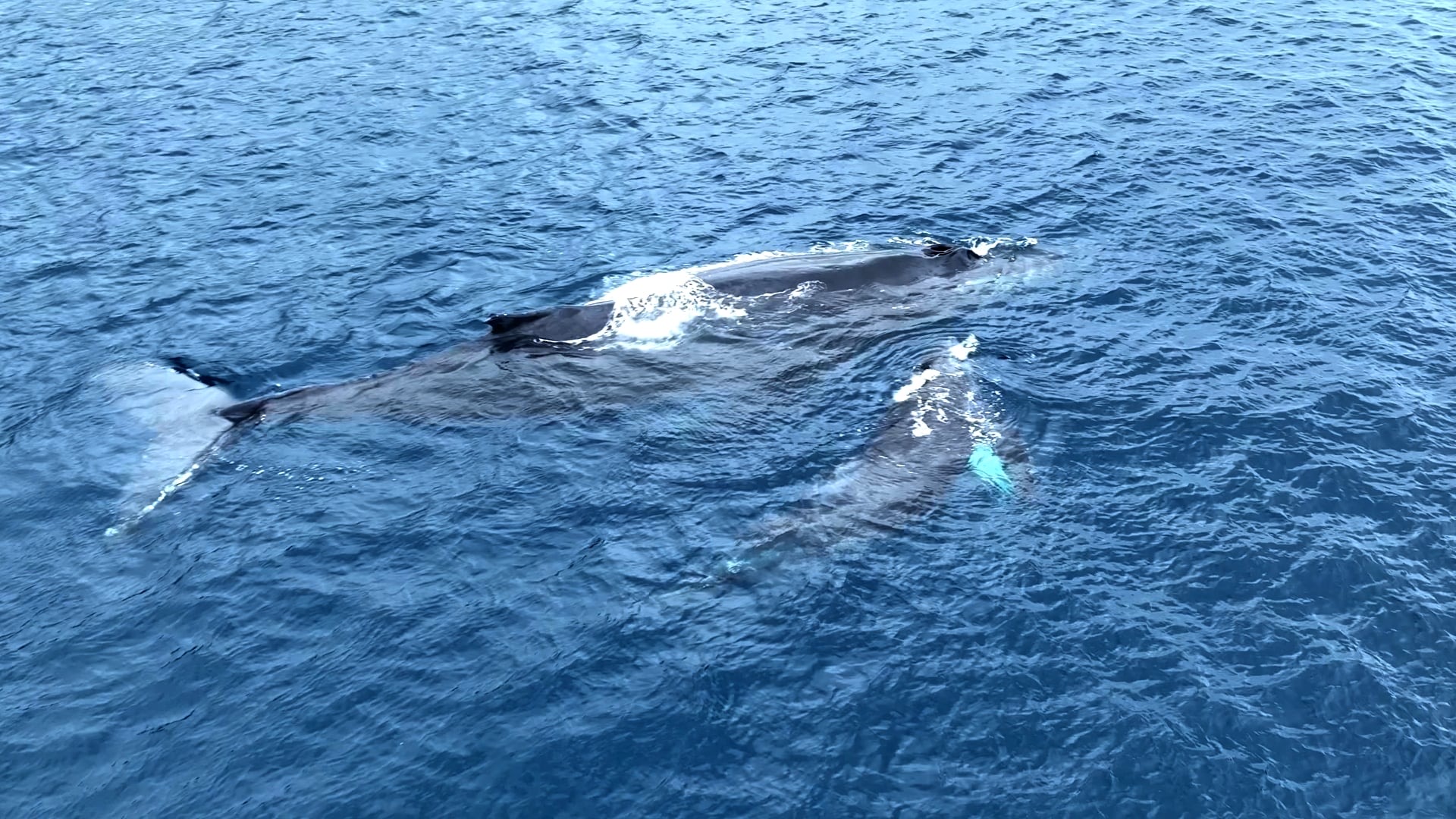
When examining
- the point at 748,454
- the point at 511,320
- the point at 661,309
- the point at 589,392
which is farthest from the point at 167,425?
the point at 748,454

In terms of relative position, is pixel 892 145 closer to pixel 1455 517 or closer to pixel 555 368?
pixel 555 368

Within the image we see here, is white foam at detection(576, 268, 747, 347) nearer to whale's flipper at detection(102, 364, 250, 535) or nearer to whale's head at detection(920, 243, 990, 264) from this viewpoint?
whale's head at detection(920, 243, 990, 264)

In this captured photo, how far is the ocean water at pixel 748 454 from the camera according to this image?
1923 cm

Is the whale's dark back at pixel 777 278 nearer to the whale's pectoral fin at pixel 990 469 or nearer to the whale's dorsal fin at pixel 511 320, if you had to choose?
the whale's dorsal fin at pixel 511 320

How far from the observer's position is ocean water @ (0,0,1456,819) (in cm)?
1923

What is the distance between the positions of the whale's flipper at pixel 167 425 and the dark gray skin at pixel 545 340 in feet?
2.06

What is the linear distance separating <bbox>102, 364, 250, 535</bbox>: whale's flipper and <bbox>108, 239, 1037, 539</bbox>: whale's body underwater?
38 millimetres

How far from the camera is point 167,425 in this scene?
2695 cm

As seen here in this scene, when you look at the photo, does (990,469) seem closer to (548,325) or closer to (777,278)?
(777,278)

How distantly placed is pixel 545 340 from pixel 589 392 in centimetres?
223

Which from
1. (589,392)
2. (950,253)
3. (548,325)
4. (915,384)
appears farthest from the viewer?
(950,253)

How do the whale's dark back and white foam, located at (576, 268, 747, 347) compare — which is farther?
white foam, located at (576, 268, 747, 347)

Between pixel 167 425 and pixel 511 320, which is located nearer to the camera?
pixel 167 425

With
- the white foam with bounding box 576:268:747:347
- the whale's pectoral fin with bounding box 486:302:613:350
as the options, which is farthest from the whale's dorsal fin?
the white foam with bounding box 576:268:747:347
